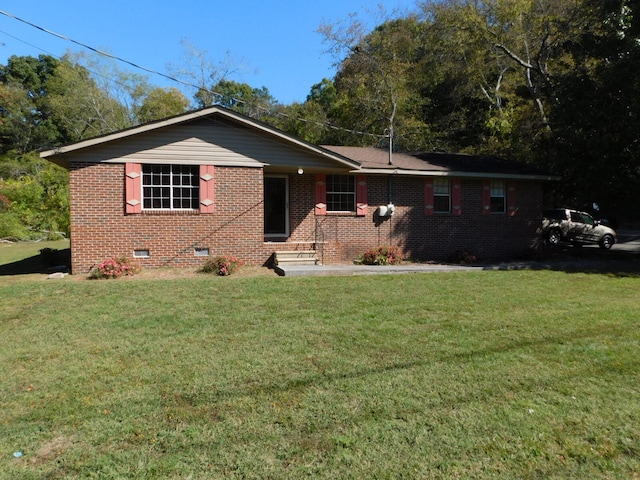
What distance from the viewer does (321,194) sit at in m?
13.5

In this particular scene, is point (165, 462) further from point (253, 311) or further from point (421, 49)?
point (421, 49)

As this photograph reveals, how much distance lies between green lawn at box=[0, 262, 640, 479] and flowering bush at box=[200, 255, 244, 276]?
330 centimetres

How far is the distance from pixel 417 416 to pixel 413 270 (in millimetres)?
8440

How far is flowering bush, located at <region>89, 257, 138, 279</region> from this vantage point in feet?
34.1

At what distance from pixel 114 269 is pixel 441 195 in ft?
33.6

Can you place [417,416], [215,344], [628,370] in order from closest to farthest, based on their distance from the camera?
[417,416] < [628,370] < [215,344]

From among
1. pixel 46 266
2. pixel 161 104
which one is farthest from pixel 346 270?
pixel 161 104

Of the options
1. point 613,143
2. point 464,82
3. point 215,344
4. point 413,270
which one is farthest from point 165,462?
point 464,82

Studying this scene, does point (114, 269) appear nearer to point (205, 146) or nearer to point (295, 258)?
point (205, 146)

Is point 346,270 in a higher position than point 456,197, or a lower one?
lower

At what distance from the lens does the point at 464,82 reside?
1156 inches

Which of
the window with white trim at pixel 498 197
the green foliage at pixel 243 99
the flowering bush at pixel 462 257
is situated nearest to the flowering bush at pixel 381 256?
the flowering bush at pixel 462 257

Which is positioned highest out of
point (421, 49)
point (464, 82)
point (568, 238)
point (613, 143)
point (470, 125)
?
point (421, 49)

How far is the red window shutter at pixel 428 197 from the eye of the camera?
46.9 ft
